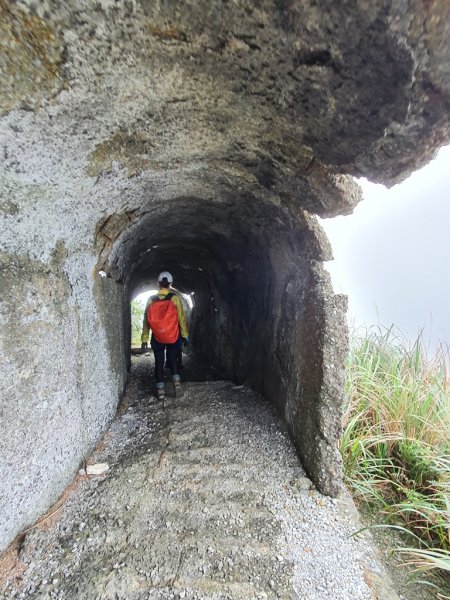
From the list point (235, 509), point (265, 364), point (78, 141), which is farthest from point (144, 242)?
point (235, 509)

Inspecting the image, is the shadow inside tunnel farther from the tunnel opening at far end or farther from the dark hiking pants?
the tunnel opening at far end

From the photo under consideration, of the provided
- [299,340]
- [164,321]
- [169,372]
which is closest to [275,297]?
[299,340]

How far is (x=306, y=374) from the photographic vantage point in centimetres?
281

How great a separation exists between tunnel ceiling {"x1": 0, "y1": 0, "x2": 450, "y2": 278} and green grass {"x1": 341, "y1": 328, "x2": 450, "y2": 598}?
2.08 metres

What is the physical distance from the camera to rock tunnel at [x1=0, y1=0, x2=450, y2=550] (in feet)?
4.13

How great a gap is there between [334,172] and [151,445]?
262 cm

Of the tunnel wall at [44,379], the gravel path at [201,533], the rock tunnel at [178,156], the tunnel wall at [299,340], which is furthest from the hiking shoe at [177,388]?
the tunnel wall at [44,379]

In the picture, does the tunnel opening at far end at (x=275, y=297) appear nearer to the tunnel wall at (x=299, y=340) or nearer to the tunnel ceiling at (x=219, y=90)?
the tunnel wall at (x=299, y=340)

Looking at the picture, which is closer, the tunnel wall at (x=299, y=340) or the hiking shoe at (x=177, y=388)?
the tunnel wall at (x=299, y=340)

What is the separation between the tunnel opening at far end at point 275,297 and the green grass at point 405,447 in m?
0.57

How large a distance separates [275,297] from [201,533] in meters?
2.25

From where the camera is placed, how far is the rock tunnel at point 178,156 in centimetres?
126

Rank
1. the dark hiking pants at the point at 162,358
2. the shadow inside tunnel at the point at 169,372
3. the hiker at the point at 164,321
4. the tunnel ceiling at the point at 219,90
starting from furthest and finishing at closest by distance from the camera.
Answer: the shadow inside tunnel at the point at 169,372 < the dark hiking pants at the point at 162,358 < the hiker at the point at 164,321 < the tunnel ceiling at the point at 219,90

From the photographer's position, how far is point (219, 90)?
167 cm
